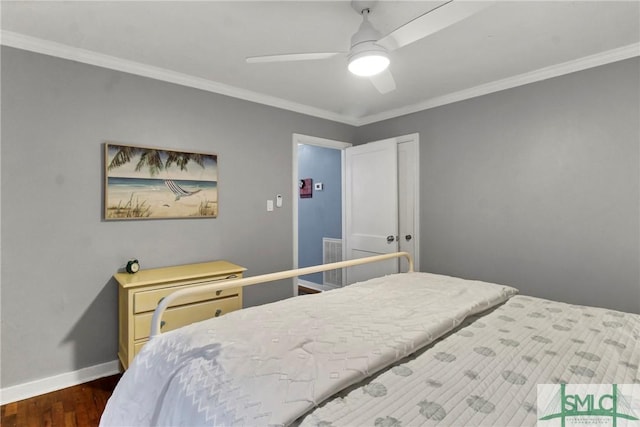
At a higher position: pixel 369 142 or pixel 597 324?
pixel 369 142

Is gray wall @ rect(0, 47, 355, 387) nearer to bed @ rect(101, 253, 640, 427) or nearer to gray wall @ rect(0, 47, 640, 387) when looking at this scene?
gray wall @ rect(0, 47, 640, 387)

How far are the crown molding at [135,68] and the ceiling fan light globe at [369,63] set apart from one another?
1.68 metres

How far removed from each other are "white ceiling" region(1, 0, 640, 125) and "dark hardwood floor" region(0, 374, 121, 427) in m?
2.33

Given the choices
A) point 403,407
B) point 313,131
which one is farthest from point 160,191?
point 403,407

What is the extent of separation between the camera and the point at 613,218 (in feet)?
7.68

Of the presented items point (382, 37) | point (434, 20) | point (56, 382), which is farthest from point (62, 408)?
point (434, 20)

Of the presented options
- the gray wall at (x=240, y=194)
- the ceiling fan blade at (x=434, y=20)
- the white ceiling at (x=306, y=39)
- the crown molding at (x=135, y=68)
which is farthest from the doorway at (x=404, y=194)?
the ceiling fan blade at (x=434, y=20)

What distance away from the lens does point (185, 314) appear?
7.50 feet

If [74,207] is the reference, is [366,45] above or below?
above

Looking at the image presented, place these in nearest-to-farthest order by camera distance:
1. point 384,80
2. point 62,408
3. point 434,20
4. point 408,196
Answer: point 434,20, point 384,80, point 62,408, point 408,196

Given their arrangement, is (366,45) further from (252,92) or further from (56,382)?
(56,382)

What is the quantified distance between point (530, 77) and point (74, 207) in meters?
3.71

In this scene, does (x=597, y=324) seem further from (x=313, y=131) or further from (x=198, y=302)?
(x=313, y=131)

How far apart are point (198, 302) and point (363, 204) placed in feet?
7.11
